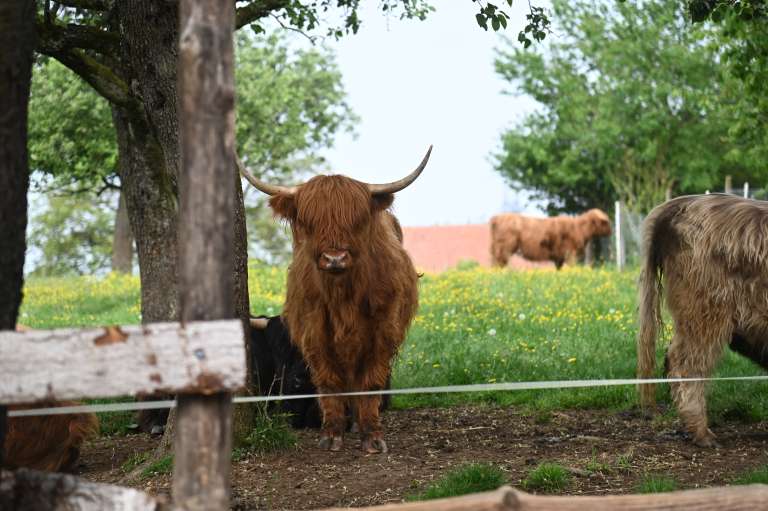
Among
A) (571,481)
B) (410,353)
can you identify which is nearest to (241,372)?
(571,481)

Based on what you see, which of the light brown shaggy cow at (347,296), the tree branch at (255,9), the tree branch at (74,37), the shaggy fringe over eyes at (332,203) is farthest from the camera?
the tree branch at (255,9)

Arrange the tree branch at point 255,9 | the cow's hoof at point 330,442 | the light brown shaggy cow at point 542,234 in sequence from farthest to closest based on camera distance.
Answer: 1. the light brown shaggy cow at point 542,234
2. the tree branch at point 255,9
3. the cow's hoof at point 330,442

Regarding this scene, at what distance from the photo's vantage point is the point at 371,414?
6.76 meters

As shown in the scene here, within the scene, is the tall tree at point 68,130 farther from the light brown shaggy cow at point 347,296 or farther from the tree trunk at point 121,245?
the light brown shaggy cow at point 347,296

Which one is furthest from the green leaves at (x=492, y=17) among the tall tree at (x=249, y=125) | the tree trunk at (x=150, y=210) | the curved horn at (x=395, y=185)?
the tall tree at (x=249, y=125)

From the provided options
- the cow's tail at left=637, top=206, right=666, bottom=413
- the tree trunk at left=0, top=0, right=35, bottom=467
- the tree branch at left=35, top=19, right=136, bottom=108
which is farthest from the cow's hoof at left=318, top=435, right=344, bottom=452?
the tree trunk at left=0, top=0, right=35, bottom=467

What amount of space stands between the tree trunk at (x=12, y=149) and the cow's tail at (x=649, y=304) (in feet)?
15.7

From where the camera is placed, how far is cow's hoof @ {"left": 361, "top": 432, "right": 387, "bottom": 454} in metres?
6.68

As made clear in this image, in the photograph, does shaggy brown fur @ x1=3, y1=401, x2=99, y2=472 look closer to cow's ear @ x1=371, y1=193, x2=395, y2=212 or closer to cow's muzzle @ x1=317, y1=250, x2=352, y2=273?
cow's muzzle @ x1=317, y1=250, x2=352, y2=273

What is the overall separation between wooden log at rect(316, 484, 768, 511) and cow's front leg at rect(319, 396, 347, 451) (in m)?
3.85

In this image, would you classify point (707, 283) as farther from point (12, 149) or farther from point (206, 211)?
point (12, 149)

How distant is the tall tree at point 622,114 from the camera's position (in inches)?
1240

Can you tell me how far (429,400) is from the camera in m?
8.53

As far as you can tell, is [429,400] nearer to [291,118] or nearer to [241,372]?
[241,372]
